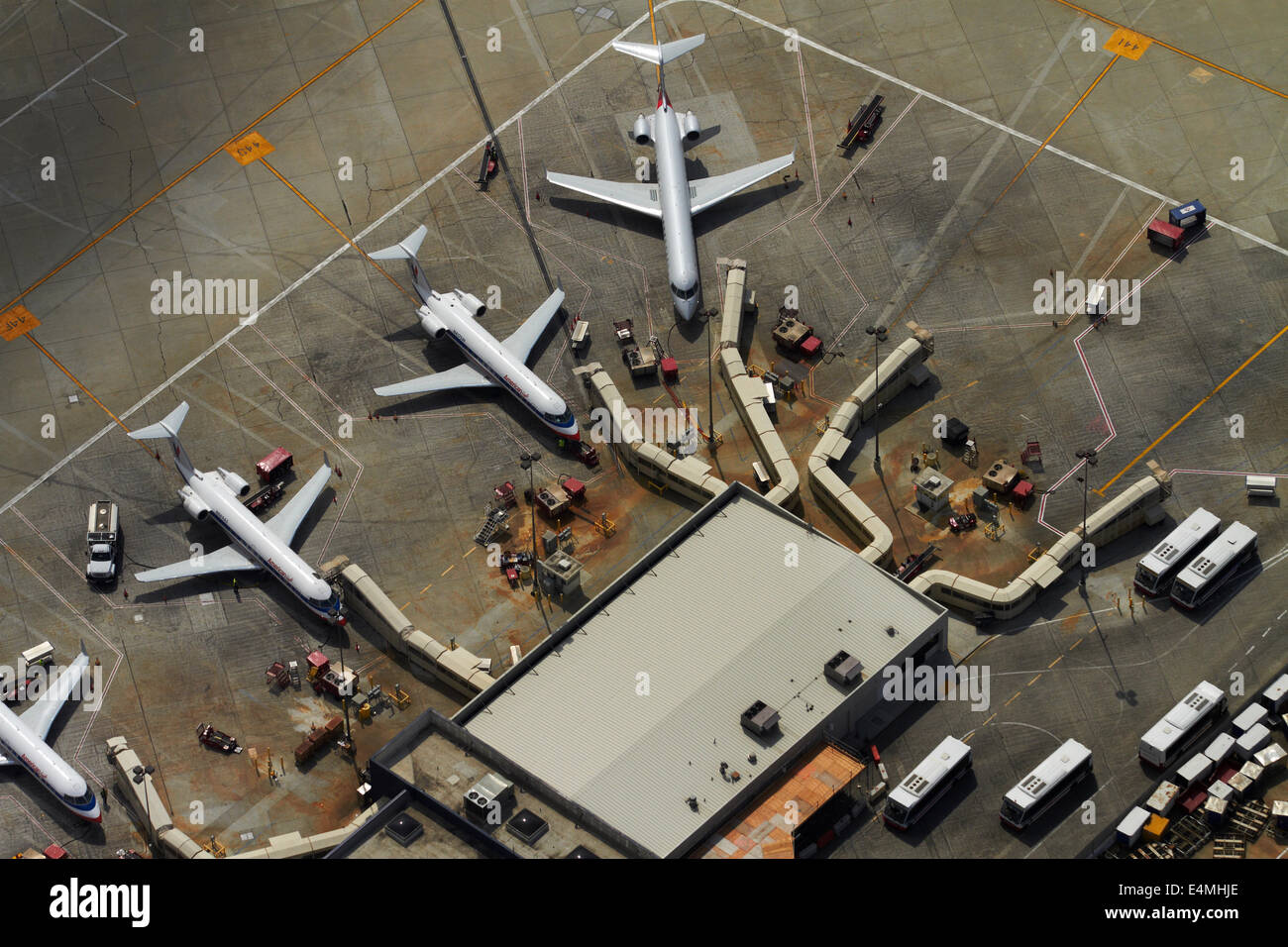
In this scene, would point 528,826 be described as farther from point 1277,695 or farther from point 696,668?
point 1277,695

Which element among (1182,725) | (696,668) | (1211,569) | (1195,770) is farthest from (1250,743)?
(696,668)

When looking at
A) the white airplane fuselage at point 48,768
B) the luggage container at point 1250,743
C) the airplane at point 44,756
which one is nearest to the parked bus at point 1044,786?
the luggage container at point 1250,743

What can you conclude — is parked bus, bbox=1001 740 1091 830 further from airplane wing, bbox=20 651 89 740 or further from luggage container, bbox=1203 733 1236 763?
airplane wing, bbox=20 651 89 740

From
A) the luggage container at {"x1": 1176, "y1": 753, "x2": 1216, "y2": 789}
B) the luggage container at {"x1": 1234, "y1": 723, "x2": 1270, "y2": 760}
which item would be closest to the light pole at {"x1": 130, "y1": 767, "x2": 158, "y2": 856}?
the luggage container at {"x1": 1176, "y1": 753, "x2": 1216, "y2": 789}

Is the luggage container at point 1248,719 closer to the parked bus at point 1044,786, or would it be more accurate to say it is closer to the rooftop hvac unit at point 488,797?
the parked bus at point 1044,786
